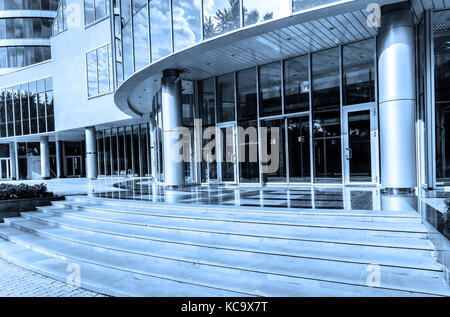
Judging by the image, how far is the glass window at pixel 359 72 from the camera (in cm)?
1163

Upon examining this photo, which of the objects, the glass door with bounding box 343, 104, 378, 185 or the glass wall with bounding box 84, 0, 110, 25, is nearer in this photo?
the glass door with bounding box 343, 104, 378, 185

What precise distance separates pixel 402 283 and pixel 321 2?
21.5 ft

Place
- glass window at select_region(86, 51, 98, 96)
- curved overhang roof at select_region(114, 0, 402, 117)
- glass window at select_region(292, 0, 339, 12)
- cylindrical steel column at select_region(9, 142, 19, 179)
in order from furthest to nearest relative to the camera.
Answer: cylindrical steel column at select_region(9, 142, 19, 179), glass window at select_region(86, 51, 98, 96), curved overhang roof at select_region(114, 0, 402, 117), glass window at select_region(292, 0, 339, 12)

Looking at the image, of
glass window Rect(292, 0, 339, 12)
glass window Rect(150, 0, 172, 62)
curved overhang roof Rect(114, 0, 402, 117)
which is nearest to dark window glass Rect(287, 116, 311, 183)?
curved overhang roof Rect(114, 0, 402, 117)

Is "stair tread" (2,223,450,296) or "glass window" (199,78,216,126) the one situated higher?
"glass window" (199,78,216,126)

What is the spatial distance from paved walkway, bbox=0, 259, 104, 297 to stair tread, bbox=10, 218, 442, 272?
4.37ft

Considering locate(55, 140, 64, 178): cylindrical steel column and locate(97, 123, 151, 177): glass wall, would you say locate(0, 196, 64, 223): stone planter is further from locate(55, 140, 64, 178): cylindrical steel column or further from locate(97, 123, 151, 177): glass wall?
locate(55, 140, 64, 178): cylindrical steel column

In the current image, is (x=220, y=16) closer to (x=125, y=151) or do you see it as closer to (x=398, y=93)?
(x=398, y=93)

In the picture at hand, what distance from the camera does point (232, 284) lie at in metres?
4.95

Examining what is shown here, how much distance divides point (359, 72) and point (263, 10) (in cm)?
474

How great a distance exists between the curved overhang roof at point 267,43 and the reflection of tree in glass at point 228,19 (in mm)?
176

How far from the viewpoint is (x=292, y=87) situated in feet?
44.1

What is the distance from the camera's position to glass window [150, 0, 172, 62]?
38.8 ft
